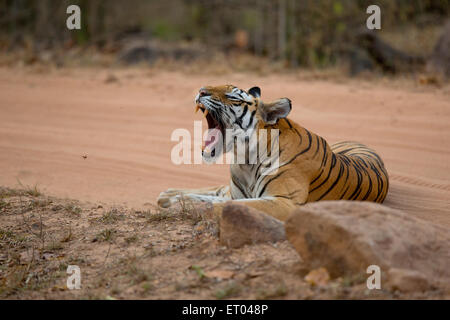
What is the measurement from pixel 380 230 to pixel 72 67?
10604mm

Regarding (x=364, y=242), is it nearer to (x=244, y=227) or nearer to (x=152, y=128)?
(x=244, y=227)

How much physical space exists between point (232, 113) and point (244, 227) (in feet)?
4.20

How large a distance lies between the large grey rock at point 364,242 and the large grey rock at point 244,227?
377 mm

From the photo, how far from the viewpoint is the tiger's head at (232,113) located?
4668 millimetres

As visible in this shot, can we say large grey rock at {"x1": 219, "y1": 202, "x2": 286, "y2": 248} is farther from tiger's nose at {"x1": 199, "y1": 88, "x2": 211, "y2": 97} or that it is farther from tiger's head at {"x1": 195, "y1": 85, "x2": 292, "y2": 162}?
tiger's nose at {"x1": 199, "y1": 88, "x2": 211, "y2": 97}

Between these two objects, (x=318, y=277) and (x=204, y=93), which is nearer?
(x=318, y=277)

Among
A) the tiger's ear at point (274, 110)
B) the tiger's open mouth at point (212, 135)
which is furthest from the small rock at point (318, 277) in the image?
the tiger's open mouth at point (212, 135)

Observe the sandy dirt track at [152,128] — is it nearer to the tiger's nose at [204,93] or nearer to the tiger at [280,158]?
the tiger at [280,158]

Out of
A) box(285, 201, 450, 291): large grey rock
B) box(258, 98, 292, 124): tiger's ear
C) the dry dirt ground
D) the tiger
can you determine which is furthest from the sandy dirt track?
box(285, 201, 450, 291): large grey rock

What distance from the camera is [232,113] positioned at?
15.4ft

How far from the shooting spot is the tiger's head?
4.67m

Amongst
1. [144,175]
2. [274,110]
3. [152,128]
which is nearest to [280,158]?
[274,110]

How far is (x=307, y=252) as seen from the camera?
10.8 ft

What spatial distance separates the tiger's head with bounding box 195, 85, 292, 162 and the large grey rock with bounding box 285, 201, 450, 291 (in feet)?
4.83
